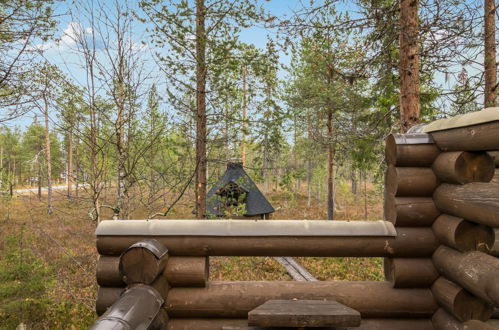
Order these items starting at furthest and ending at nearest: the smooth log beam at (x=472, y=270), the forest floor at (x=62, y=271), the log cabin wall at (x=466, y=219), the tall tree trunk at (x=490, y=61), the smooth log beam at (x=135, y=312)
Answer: the tall tree trunk at (x=490, y=61) → the forest floor at (x=62, y=271) → the log cabin wall at (x=466, y=219) → the smooth log beam at (x=472, y=270) → the smooth log beam at (x=135, y=312)

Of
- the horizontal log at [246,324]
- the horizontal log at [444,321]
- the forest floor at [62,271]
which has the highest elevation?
the horizontal log at [444,321]

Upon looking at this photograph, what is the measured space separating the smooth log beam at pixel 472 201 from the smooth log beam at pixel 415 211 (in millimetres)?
108

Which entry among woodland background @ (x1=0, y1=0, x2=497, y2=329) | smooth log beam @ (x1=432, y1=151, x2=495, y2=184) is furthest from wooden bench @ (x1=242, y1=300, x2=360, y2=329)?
woodland background @ (x1=0, y1=0, x2=497, y2=329)

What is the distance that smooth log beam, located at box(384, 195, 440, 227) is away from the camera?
3002 mm

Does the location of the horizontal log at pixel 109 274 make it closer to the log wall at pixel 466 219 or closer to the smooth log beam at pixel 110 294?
the smooth log beam at pixel 110 294

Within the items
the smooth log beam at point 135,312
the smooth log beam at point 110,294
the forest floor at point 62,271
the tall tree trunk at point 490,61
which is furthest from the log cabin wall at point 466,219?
the tall tree trunk at point 490,61

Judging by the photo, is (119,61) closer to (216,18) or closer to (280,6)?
(216,18)

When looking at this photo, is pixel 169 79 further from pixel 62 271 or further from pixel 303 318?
pixel 62 271

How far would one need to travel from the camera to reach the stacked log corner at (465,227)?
2238 millimetres

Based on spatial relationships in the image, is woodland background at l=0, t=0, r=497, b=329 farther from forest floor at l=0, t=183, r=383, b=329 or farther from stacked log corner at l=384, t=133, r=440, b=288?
stacked log corner at l=384, t=133, r=440, b=288

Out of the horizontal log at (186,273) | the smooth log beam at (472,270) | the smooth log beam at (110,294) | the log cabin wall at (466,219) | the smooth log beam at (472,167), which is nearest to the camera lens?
the smooth log beam at (472,270)

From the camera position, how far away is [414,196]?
3.04 meters

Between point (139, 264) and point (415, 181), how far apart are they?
111 inches

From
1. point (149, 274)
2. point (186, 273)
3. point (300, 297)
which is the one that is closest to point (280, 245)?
point (300, 297)
